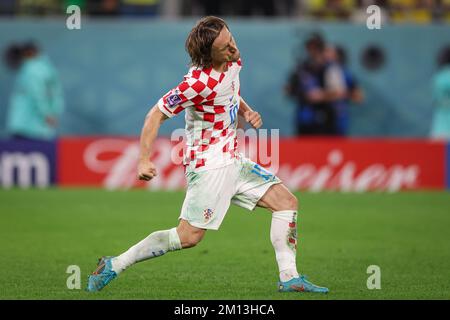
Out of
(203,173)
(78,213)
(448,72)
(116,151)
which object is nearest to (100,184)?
(116,151)

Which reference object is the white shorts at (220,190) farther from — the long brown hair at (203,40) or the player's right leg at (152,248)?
the long brown hair at (203,40)

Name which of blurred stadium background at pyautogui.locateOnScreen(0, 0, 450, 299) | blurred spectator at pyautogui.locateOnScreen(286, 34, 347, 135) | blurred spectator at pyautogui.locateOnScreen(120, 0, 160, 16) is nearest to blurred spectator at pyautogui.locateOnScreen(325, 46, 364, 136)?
blurred spectator at pyautogui.locateOnScreen(286, 34, 347, 135)

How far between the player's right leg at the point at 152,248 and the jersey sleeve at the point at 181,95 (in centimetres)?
90

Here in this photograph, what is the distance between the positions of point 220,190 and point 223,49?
111 centimetres

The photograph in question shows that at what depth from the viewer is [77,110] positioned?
74.2 feet

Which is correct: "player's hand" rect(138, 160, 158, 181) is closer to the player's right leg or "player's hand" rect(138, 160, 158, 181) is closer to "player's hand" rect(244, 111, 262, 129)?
the player's right leg

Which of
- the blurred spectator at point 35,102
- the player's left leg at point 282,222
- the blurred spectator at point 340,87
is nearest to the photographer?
the player's left leg at point 282,222

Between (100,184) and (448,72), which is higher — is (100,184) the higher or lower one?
the lower one

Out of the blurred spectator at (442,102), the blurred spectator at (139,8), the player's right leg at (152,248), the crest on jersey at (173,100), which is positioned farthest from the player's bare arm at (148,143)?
the blurred spectator at (139,8)

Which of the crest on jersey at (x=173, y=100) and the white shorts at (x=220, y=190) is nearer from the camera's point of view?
the crest on jersey at (x=173, y=100)

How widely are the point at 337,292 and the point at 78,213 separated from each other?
757 centimetres

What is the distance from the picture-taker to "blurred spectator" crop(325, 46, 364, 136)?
67.3 ft

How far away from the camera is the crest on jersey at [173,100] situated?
26.6 ft
